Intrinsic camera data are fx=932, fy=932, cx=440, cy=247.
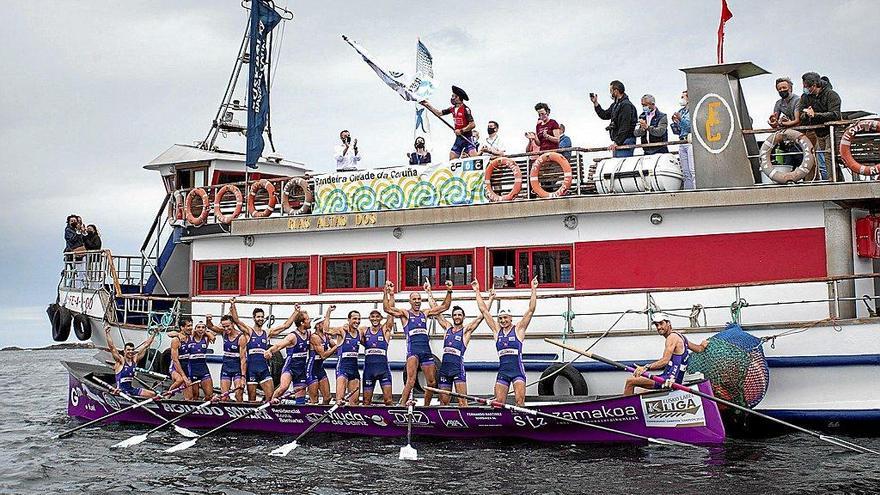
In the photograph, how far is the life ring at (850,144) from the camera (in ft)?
47.0

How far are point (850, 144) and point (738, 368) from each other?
4045 millimetres

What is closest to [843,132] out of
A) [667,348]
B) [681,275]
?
[681,275]

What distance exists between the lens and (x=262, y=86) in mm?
21984

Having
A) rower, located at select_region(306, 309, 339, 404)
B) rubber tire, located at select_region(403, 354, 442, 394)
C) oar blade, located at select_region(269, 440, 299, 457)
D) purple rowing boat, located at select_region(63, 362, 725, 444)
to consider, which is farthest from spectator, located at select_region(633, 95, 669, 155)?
oar blade, located at select_region(269, 440, 299, 457)

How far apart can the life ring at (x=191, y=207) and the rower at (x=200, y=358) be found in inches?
137

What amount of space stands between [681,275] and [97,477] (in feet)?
31.9

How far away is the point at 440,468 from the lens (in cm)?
1315

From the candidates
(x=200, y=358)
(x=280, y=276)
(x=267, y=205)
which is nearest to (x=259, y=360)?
(x=200, y=358)

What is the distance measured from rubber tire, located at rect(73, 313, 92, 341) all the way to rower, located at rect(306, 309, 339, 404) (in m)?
8.28

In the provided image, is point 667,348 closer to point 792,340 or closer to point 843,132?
point 792,340

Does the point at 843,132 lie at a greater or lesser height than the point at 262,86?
lesser

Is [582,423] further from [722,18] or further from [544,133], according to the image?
[722,18]

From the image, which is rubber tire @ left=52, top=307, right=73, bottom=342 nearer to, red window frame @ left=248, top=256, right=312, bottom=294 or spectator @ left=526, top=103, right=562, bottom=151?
red window frame @ left=248, top=256, right=312, bottom=294

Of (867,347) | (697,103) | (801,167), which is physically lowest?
(867,347)
